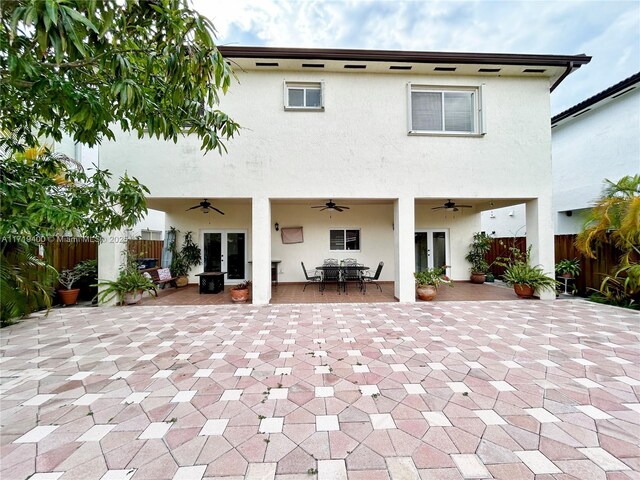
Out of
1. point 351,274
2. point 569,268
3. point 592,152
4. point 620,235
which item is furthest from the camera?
point 592,152

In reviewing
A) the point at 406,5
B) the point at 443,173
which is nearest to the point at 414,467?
the point at 443,173

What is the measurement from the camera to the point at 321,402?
2795 mm

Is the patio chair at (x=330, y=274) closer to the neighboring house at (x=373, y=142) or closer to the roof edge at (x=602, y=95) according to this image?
the neighboring house at (x=373, y=142)

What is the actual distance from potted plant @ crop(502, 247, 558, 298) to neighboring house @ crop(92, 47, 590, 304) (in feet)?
1.24

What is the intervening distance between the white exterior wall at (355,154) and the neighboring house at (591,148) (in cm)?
366

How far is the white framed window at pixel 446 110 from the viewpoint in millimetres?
7805

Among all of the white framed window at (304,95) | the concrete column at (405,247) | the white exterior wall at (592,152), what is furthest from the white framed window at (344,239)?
the white exterior wall at (592,152)

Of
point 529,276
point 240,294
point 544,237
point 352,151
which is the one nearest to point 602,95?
point 544,237

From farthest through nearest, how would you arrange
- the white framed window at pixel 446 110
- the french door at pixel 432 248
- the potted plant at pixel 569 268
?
the french door at pixel 432 248 → the potted plant at pixel 569 268 → the white framed window at pixel 446 110

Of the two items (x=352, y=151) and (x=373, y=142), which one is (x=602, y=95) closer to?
(x=373, y=142)

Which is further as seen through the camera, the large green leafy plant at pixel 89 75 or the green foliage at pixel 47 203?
the green foliage at pixel 47 203

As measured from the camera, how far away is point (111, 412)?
2650mm

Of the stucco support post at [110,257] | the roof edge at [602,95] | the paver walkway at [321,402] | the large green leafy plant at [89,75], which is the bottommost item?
the paver walkway at [321,402]

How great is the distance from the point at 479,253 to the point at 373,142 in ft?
23.7
